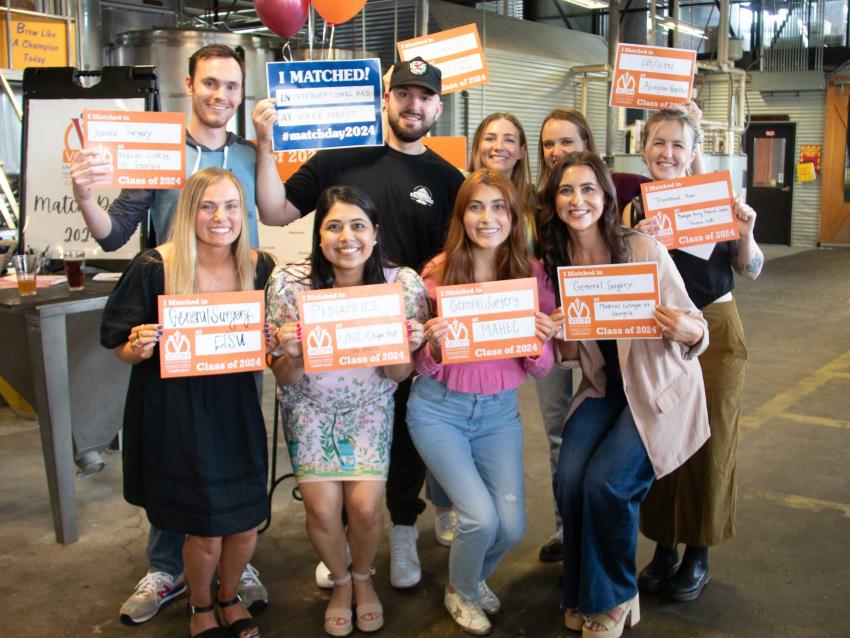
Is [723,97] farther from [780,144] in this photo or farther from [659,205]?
[659,205]

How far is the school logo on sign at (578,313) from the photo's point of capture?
2.30m

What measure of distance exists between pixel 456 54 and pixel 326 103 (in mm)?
1404

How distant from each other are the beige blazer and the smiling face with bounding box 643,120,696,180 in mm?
303

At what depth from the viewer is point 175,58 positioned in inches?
303

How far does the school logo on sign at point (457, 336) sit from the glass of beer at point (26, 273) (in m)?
1.78

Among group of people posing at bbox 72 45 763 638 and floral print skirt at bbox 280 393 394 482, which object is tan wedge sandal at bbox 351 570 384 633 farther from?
floral print skirt at bbox 280 393 394 482

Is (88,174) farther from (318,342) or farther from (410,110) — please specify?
(410,110)

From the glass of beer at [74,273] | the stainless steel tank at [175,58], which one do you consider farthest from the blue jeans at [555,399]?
the stainless steel tank at [175,58]

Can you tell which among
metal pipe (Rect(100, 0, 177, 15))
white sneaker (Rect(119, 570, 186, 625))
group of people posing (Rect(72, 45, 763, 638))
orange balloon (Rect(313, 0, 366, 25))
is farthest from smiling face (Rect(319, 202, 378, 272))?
metal pipe (Rect(100, 0, 177, 15))

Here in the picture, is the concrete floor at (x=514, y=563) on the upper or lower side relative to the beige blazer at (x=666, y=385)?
lower

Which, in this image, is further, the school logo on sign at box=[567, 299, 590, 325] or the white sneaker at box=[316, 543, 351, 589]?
the white sneaker at box=[316, 543, 351, 589]

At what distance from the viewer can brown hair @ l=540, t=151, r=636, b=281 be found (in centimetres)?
244

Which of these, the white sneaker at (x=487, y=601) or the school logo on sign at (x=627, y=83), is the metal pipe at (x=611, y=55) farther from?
the white sneaker at (x=487, y=601)

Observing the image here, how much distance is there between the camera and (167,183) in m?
2.55
